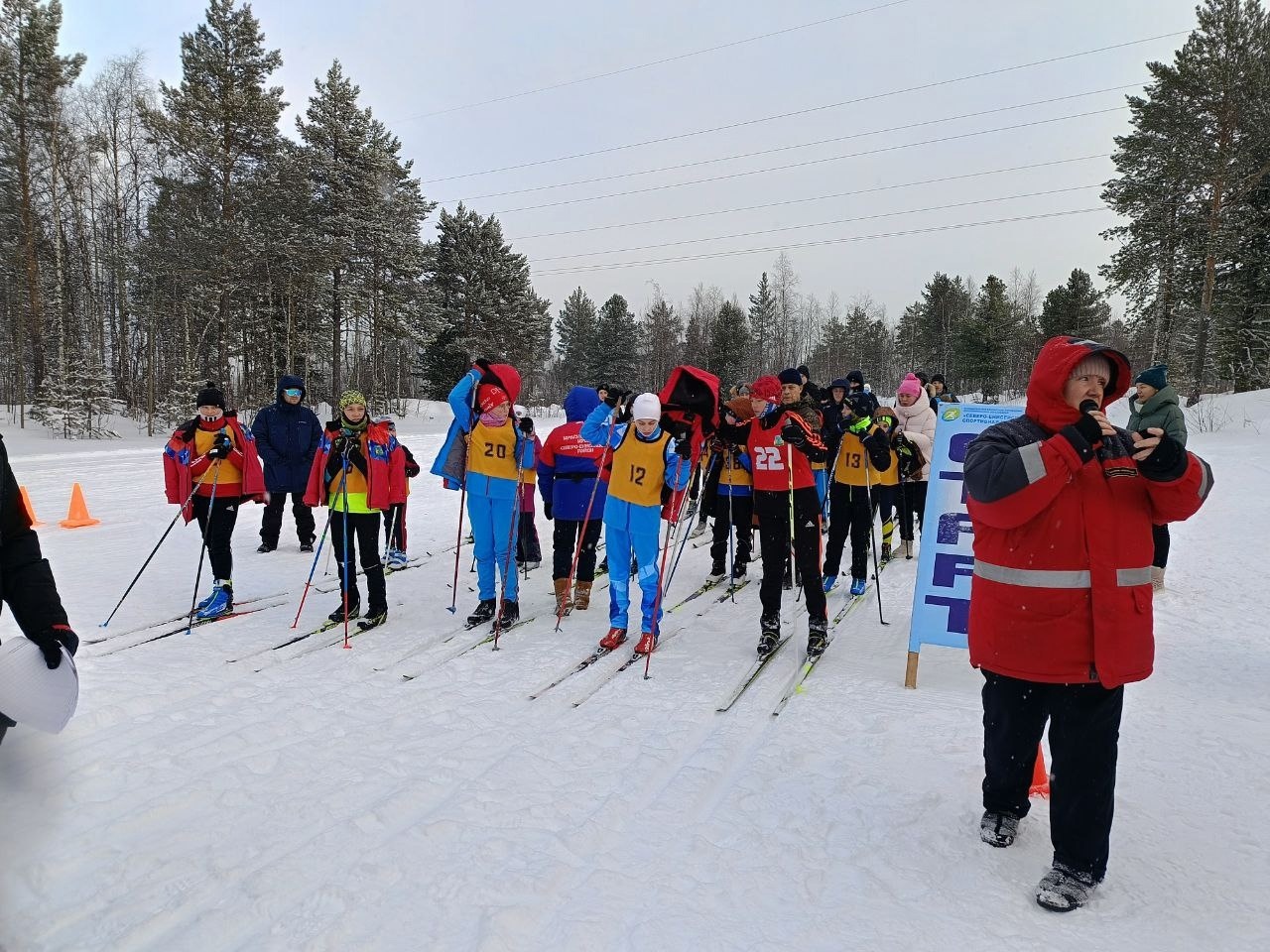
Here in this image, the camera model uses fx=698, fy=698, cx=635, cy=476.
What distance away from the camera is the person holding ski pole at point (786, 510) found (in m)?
5.28

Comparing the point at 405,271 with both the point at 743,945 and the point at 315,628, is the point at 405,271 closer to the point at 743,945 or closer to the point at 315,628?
the point at 315,628

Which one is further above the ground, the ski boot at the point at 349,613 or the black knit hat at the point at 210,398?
the black knit hat at the point at 210,398

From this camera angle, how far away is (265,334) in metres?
26.8

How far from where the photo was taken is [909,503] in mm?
9398

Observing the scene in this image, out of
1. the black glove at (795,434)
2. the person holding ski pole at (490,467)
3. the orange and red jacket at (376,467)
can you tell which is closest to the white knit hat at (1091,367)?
the black glove at (795,434)

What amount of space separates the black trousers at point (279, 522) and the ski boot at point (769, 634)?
614 centimetres

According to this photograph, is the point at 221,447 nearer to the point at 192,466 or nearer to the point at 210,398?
the point at 192,466

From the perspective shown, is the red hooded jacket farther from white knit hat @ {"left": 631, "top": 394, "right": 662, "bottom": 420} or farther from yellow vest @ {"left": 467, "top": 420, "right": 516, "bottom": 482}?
yellow vest @ {"left": 467, "top": 420, "right": 516, "bottom": 482}

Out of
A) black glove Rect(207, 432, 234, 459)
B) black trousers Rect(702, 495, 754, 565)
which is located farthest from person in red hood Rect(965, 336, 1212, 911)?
black glove Rect(207, 432, 234, 459)

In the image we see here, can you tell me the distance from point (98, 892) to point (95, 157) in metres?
34.0

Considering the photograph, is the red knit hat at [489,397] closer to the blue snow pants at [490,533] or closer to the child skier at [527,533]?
the child skier at [527,533]

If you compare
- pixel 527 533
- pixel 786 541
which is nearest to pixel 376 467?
pixel 527 533

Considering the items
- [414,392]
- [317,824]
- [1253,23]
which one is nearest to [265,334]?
[414,392]

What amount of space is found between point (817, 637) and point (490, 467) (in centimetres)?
305
